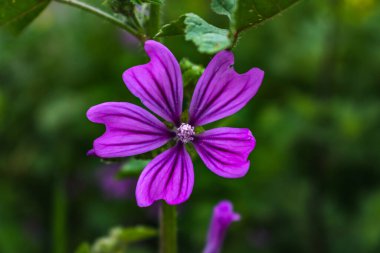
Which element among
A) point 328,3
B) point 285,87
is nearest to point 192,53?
point 285,87

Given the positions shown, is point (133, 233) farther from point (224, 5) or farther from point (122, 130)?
point (224, 5)

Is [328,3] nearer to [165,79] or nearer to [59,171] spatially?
[59,171]

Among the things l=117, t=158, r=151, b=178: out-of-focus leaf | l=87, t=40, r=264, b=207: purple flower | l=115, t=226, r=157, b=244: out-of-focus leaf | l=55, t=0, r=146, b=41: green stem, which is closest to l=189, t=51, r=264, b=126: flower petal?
l=87, t=40, r=264, b=207: purple flower

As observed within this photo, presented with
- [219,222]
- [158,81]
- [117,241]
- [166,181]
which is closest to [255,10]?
[158,81]

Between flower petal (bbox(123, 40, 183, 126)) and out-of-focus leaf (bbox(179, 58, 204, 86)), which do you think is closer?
flower petal (bbox(123, 40, 183, 126))

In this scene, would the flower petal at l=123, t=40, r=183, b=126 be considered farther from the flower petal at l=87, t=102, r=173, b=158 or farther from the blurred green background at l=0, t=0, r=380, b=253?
the blurred green background at l=0, t=0, r=380, b=253

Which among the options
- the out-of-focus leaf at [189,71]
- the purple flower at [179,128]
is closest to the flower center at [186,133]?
the purple flower at [179,128]
